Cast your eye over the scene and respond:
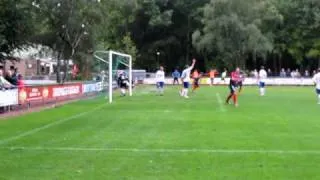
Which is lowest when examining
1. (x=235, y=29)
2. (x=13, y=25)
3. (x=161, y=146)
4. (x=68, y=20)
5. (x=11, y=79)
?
(x=161, y=146)

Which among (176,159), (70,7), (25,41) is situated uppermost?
(70,7)

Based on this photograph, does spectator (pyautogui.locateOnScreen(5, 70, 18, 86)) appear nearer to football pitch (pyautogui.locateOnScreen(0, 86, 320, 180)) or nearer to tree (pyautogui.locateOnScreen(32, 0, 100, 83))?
football pitch (pyautogui.locateOnScreen(0, 86, 320, 180))

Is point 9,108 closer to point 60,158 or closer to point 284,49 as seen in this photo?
point 60,158

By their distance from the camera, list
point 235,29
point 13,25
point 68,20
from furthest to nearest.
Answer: point 235,29, point 68,20, point 13,25

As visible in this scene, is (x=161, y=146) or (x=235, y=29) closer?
(x=161, y=146)

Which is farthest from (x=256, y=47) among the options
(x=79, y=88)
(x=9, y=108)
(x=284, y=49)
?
(x=9, y=108)

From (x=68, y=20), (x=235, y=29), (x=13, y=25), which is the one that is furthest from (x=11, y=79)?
(x=235, y=29)

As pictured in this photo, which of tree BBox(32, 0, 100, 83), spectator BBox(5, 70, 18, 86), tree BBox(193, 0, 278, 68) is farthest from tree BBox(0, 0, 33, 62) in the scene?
tree BBox(193, 0, 278, 68)

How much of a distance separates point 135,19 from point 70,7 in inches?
1407

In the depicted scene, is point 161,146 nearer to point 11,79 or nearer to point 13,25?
point 11,79

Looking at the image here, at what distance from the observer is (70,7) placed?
185 ft

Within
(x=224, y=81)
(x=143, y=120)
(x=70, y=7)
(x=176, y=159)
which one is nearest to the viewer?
(x=176, y=159)

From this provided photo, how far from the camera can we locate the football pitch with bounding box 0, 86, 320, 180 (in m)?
10.1

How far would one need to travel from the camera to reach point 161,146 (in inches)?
524
